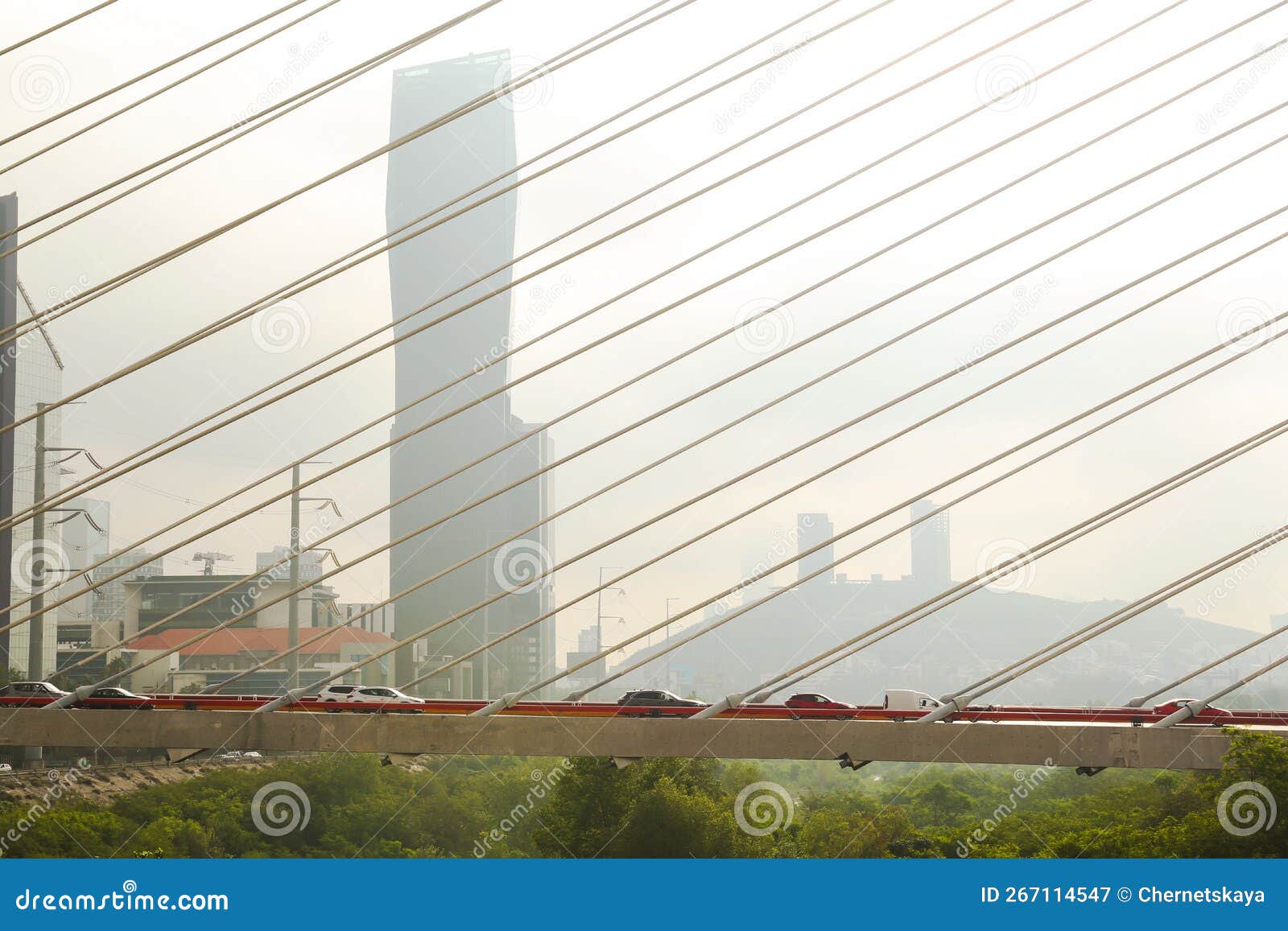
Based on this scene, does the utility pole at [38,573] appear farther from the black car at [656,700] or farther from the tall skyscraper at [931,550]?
the tall skyscraper at [931,550]

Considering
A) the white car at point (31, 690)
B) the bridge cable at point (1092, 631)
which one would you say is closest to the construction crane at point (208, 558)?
the white car at point (31, 690)

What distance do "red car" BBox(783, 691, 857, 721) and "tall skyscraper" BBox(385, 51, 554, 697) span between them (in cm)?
6636

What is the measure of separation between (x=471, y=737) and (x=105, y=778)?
24.3 meters

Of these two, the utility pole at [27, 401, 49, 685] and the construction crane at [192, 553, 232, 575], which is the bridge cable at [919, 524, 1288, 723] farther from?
the construction crane at [192, 553, 232, 575]

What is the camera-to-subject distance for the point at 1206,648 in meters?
84.8

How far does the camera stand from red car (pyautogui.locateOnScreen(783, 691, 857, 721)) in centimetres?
1116

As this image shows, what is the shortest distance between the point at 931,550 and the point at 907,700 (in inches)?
3330

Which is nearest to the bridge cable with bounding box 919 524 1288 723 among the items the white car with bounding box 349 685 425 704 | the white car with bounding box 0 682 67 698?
the white car with bounding box 349 685 425 704

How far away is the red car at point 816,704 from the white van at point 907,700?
448mm

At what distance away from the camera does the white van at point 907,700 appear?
12133 millimetres

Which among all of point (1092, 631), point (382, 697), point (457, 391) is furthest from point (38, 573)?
A: point (457, 391)

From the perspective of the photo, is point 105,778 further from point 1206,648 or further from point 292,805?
point 1206,648

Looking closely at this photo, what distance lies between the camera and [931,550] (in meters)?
93.9

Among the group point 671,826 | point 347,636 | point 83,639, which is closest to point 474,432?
point 347,636
